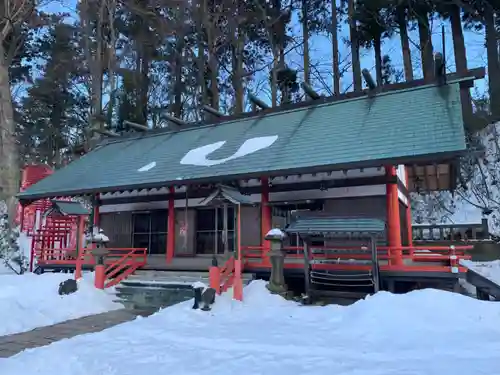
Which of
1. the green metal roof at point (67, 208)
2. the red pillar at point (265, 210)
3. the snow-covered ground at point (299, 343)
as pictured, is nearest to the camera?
the snow-covered ground at point (299, 343)

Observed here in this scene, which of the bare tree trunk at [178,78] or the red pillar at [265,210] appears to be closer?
the red pillar at [265,210]

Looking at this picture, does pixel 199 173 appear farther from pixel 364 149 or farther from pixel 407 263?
pixel 407 263

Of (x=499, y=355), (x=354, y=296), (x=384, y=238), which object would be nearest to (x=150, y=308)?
(x=354, y=296)

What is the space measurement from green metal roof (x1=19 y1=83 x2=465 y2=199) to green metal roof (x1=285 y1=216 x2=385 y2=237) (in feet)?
4.52

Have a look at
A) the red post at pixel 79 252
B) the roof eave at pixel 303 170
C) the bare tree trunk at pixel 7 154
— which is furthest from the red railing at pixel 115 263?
the bare tree trunk at pixel 7 154

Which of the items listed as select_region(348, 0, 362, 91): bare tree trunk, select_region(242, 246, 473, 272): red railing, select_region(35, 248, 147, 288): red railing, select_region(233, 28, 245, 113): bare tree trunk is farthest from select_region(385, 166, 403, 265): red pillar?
select_region(233, 28, 245, 113): bare tree trunk

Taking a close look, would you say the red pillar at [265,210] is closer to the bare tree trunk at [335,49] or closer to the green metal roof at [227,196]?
the green metal roof at [227,196]

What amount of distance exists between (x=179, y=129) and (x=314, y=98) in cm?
609

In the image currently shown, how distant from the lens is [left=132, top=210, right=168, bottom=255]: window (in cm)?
1362

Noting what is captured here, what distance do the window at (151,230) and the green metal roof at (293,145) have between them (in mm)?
1701

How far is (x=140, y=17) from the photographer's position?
2634cm

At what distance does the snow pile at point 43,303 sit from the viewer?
7.66 metres

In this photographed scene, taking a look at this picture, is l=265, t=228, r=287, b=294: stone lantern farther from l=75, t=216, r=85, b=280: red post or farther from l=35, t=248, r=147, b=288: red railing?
l=75, t=216, r=85, b=280: red post

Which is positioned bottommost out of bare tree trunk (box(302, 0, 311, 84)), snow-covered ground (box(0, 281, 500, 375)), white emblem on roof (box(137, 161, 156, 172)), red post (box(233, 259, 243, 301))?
snow-covered ground (box(0, 281, 500, 375))
